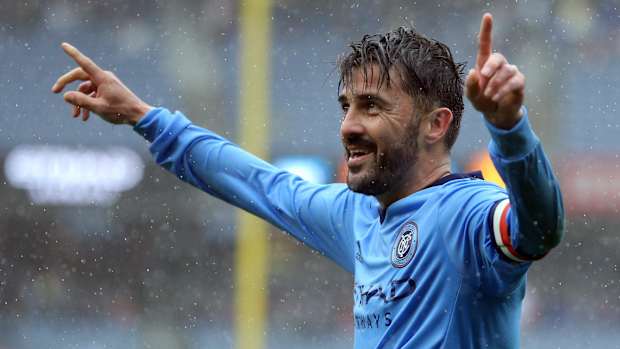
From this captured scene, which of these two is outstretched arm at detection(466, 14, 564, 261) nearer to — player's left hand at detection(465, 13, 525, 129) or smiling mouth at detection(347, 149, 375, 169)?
player's left hand at detection(465, 13, 525, 129)

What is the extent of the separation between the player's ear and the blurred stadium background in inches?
124

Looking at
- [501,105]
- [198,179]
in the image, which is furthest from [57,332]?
[501,105]

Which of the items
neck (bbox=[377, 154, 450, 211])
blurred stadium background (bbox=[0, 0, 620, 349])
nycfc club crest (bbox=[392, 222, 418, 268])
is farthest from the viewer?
blurred stadium background (bbox=[0, 0, 620, 349])

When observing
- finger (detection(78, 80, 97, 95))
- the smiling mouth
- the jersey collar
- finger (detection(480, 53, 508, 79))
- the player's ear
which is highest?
finger (detection(78, 80, 97, 95))

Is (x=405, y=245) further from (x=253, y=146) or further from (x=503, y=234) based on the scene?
(x=253, y=146)

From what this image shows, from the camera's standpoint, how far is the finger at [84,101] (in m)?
1.88

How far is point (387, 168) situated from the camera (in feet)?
5.52

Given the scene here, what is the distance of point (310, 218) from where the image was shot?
6.40ft

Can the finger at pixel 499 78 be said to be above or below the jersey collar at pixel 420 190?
above

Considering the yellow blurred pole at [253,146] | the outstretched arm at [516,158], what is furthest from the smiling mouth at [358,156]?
the yellow blurred pole at [253,146]

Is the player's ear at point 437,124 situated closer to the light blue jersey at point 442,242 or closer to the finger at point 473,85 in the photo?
the light blue jersey at point 442,242

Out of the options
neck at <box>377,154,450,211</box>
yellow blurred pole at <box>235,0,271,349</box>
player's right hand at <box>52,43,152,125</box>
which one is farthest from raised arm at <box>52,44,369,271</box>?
yellow blurred pole at <box>235,0,271,349</box>

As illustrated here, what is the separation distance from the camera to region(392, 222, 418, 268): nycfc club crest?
1.59 m

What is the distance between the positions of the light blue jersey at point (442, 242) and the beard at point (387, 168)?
4cm
